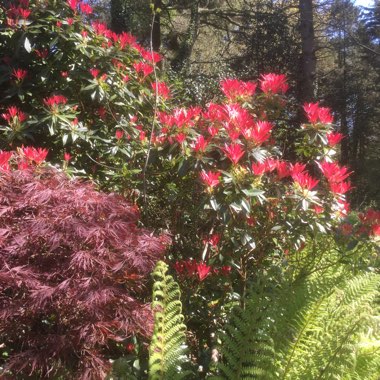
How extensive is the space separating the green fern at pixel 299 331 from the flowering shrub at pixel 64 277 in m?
0.47

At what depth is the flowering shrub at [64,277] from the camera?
2.03 m

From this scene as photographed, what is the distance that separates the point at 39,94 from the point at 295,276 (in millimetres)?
2439

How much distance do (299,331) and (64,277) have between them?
3.50ft

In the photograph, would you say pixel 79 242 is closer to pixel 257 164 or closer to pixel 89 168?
pixel 257 164

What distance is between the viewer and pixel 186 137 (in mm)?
2990

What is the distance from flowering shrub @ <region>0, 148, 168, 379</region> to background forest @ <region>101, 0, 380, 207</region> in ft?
18.6

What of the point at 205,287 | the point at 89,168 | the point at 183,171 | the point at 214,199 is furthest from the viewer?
the point at 89,168

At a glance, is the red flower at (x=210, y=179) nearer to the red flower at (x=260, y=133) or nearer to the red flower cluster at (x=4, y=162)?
the red flower at (x=260, y=133)

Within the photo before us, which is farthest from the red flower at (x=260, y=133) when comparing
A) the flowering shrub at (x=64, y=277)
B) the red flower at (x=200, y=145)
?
the flowering shrub at (x=64, y=277)

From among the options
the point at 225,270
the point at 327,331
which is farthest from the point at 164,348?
the point at 225,270

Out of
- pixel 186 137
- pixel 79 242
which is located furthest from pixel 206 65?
pixel 79 242

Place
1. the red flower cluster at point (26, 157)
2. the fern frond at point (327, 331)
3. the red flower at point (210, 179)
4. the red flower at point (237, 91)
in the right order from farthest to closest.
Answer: the red flower at point (237, 91) → the red flower at point (210, 179) → the red flower cluster at point (26, 157) → the fern frond at point (327, 331)

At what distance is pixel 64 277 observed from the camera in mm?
2109

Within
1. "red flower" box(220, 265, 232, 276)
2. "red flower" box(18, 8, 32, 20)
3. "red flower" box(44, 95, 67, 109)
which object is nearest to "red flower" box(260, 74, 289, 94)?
"red flower" box(220, 265, 232, 276)
